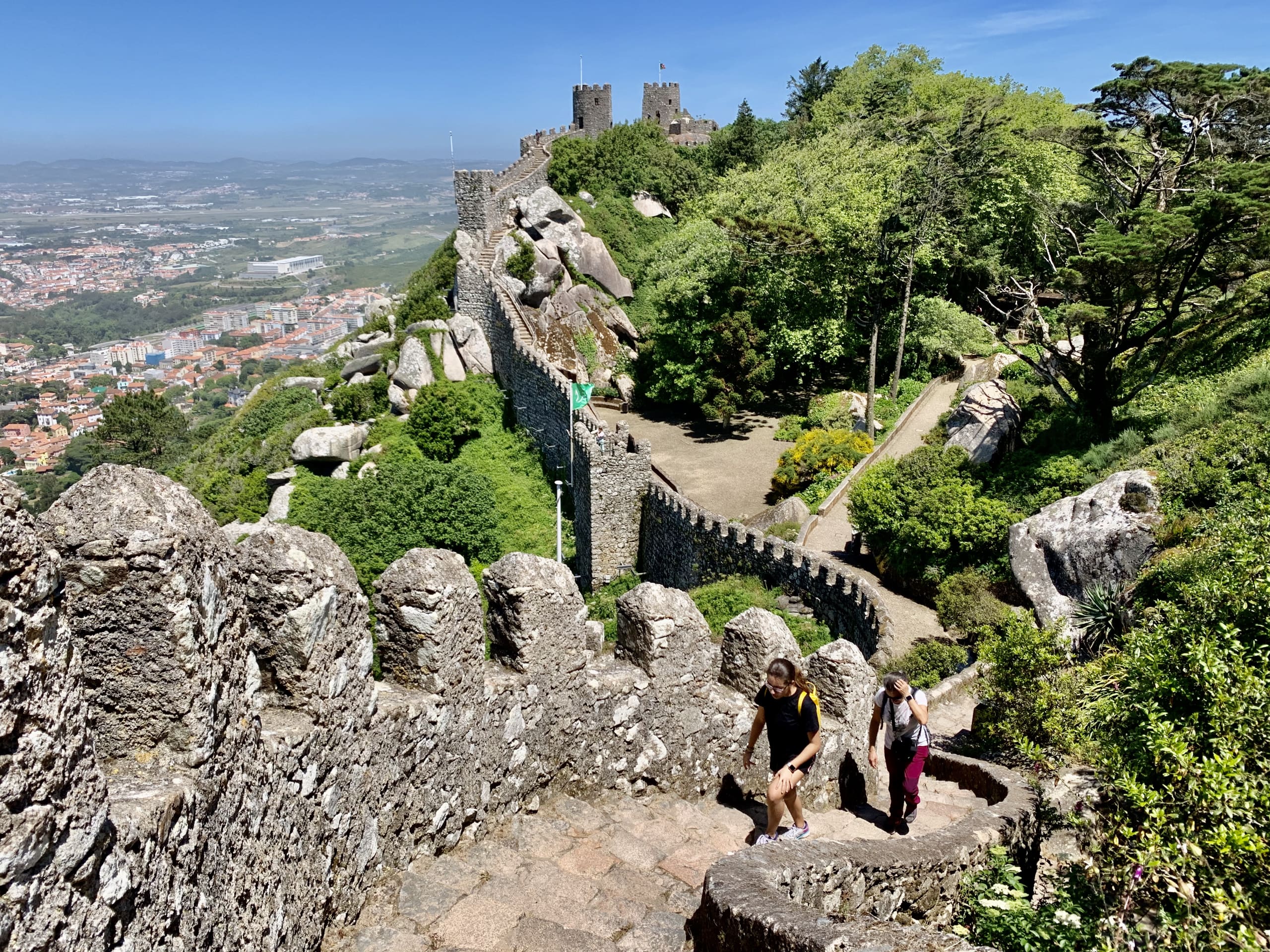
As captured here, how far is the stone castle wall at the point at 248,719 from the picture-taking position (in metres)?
2.11

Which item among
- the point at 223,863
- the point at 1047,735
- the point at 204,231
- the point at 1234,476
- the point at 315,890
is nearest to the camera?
the point at 223,863

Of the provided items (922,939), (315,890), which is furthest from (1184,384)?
(315,890)

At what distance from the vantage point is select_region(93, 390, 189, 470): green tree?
32156 millimetres

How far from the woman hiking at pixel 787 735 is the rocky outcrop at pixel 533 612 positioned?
129cm

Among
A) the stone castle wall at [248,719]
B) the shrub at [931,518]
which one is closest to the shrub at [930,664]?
the shrub at [931,518]

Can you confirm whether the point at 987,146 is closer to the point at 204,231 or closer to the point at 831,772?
the point at 831,772

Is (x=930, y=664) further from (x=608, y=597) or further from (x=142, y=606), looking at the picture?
(x=142, y=606)

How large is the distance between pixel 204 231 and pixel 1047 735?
220 meters

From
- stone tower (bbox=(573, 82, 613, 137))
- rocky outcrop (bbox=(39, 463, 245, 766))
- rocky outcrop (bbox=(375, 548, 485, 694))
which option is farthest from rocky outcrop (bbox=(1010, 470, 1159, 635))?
stone tower (bbox=(573, 82, 613, 137))

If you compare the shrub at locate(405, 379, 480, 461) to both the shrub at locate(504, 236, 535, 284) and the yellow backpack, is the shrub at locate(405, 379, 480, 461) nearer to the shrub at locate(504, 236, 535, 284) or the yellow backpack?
the shrub at locate(504, 236, 535, 284)

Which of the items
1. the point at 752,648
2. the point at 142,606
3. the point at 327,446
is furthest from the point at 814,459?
the point at 142,606

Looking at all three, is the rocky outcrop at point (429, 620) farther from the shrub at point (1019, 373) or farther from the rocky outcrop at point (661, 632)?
the shrub at point (1019, 373)

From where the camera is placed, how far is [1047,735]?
318 inches

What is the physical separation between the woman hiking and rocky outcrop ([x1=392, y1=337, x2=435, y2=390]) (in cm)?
2251
